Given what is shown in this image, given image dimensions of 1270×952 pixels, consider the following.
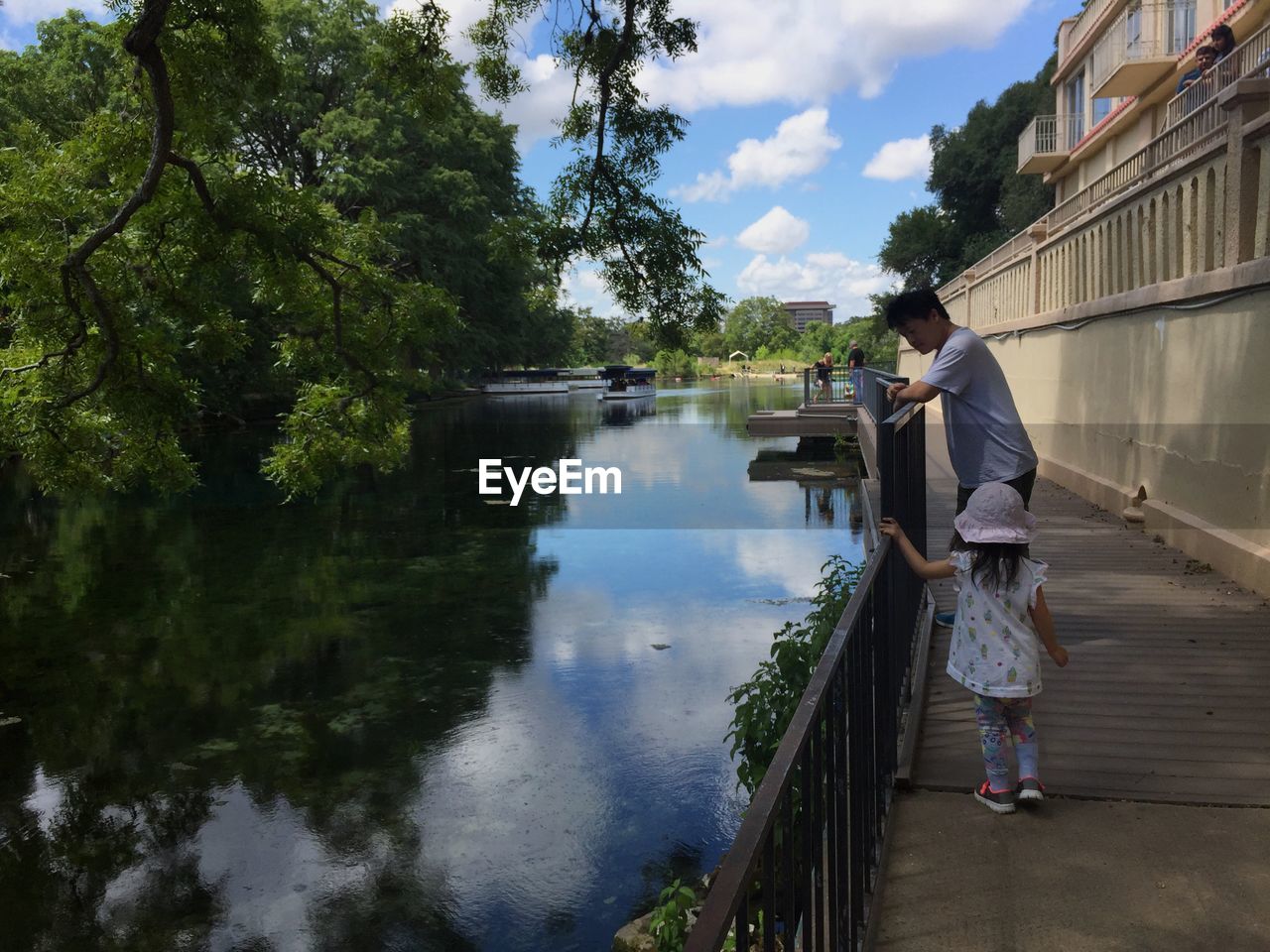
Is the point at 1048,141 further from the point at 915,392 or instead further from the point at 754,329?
the point at 754,329

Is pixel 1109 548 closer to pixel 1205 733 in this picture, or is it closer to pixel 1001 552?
pixel 1205 733

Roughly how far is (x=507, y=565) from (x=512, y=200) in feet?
106

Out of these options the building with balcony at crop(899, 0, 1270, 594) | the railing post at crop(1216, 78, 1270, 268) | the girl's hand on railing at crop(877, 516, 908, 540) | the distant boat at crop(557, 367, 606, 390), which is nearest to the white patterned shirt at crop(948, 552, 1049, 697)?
the girl's hand on railing at crop(877, 516, 908, 540)

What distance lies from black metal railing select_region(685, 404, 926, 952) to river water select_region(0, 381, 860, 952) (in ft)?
9.21

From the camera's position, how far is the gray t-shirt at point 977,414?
400cm

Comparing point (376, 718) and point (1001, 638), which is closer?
point (1001, 638)

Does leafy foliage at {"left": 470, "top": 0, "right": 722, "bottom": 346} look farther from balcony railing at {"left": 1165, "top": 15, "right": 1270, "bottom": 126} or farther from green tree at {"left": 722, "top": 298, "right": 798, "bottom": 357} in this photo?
green tree at {"left": 722, "top": 298, "right": 798, "bottom": 357}

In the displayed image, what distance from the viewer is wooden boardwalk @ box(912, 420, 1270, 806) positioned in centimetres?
367

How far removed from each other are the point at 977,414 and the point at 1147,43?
2276 cm

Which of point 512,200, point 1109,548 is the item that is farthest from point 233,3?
point 512,200

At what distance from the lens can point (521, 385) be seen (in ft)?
Result: 228

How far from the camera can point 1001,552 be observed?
3.41 m

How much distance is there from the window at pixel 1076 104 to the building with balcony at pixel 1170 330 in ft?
31.8

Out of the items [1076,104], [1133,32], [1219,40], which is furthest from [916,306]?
[1076,104]
